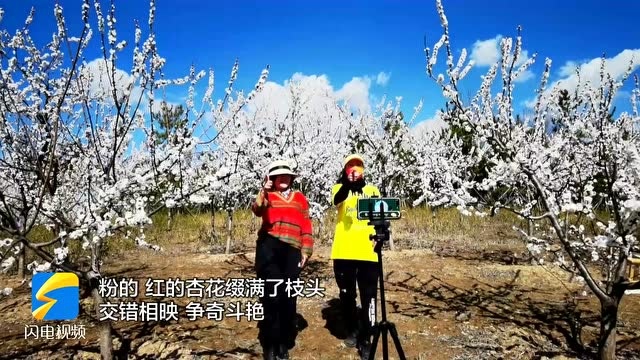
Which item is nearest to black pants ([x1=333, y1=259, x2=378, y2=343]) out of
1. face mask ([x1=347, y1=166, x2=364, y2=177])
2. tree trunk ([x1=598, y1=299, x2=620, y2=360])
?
face mask ([x1=347, y1=166, x2=364, y2=177])

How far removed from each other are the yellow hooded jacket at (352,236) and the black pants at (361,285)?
0.08 m

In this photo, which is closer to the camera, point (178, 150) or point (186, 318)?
point (178, 150)

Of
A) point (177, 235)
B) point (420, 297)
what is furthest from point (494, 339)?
point (177, 235)

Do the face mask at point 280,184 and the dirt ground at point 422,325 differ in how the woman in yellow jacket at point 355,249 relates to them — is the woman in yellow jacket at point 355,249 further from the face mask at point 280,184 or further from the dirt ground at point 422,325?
the face mask at point 280,184

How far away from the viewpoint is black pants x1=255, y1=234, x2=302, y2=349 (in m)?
4.05

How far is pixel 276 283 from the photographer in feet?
13.4

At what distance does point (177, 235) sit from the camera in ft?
44.4

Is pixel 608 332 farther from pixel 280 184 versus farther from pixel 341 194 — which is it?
pixel 280 184

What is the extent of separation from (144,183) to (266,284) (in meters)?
1.44

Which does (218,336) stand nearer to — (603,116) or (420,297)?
(420,297)

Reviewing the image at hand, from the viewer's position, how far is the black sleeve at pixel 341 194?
435cm

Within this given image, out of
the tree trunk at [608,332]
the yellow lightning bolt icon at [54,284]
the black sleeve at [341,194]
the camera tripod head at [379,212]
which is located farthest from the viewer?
the yellow lightning bolt icon at [54,284]

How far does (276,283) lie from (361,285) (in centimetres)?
80

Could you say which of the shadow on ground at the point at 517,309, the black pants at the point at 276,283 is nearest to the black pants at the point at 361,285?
the black pants at the point at 276,283
